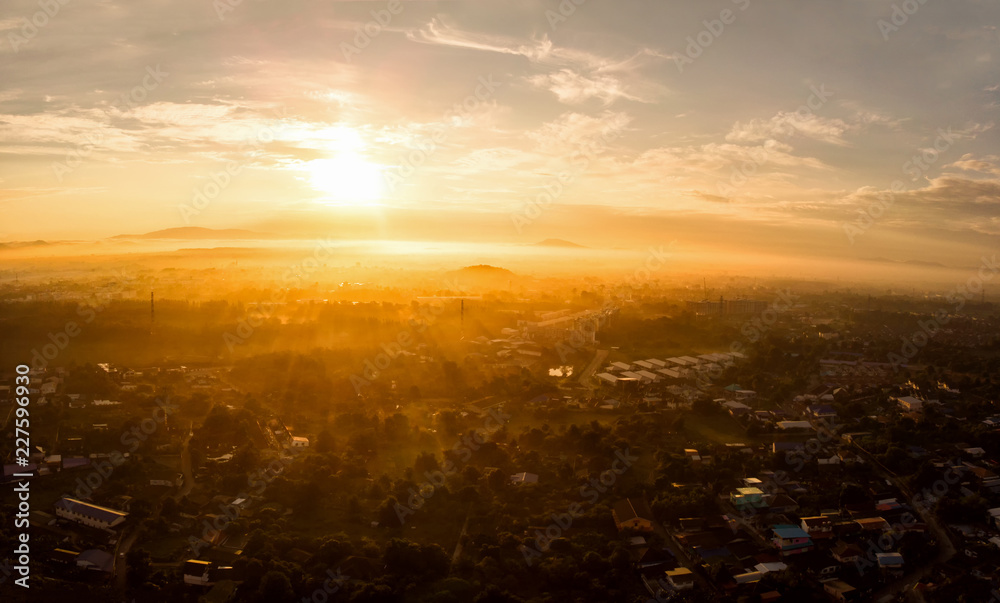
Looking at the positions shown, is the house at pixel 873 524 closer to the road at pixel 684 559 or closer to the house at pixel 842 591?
the house at pixel 842 591

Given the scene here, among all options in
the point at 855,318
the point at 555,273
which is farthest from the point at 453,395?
the point at 555,273

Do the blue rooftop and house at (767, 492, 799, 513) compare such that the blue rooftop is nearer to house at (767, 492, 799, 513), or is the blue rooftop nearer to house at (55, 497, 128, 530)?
house at (767, 492, 799, 513)

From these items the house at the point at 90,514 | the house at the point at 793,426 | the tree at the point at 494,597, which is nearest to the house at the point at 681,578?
the tree at the point at 494,597

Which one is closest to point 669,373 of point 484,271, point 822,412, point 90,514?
point 822,412

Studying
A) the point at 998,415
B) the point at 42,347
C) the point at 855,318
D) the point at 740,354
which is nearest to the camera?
the point at 998,415

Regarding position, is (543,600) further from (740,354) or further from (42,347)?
(42,347)

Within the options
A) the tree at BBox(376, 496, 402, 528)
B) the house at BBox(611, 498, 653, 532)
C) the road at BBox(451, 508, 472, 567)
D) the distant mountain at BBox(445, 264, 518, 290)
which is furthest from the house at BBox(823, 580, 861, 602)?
the distant mountain at BBox(445, 264, 518, 290)
